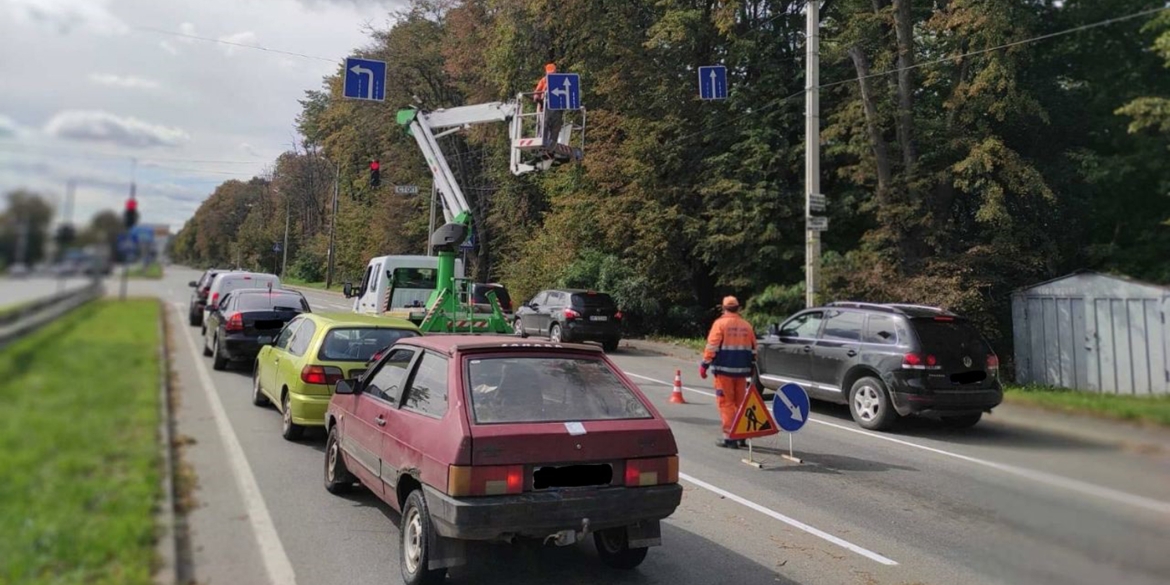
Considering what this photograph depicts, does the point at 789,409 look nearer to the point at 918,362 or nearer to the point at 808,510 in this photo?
the point at 918,362

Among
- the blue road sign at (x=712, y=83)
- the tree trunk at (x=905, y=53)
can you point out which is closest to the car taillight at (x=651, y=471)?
the tree trunk at (x=905, y=53)

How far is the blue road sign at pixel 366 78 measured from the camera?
41.7ft

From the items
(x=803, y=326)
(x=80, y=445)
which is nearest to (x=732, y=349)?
(x=803, y=326)

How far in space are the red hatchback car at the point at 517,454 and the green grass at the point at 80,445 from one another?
2.03 meters

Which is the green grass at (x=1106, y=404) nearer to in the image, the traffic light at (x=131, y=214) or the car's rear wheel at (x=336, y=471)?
the traffic light at (x=131, y=214)

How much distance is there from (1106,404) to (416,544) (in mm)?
3864

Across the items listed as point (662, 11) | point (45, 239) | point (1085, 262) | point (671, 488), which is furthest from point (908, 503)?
point (662, 11)

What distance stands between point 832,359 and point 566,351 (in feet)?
23.1

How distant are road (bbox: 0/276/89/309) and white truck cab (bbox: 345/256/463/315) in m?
14.3

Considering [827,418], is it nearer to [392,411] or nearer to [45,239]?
[392,411]

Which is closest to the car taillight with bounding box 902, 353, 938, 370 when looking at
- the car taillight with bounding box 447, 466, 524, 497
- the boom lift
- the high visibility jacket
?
the high visibility jacket

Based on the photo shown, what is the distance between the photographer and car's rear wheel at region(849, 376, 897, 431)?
9953mm

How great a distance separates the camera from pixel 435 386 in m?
4.82

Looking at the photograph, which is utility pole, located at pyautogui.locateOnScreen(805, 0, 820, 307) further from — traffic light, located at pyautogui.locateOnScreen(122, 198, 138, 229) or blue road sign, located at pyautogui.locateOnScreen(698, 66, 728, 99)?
traffic light, located at pyautogui.locateOnScreen(122, 198, 138, 229)
